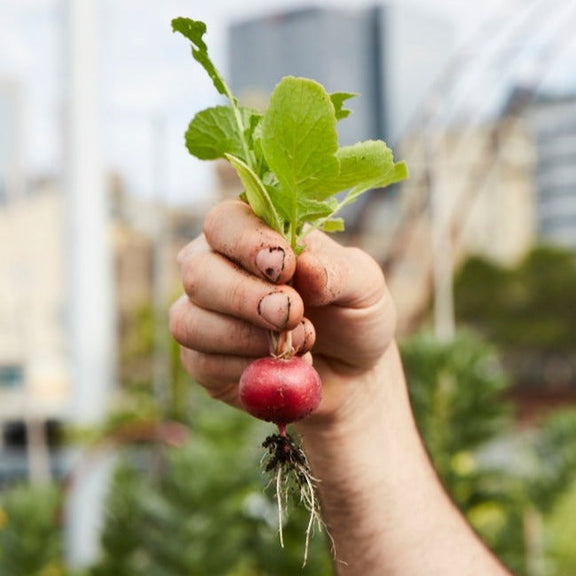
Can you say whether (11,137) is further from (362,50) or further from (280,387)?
(362,50)

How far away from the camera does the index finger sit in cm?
89

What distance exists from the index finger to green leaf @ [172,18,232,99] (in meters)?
0.13

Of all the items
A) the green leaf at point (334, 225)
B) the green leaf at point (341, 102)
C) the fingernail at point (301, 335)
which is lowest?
the fingernail at point (301, 335)

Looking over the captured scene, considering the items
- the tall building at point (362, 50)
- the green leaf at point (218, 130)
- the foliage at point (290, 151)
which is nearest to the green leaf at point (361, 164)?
the foliage at point (290, 151)

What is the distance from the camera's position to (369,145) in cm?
95

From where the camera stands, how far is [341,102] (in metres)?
1.06

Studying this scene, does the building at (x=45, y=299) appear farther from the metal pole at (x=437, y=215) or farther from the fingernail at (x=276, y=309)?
the fingernail at (x=276, y=309)

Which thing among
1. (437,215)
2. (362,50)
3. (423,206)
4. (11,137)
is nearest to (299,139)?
(11,137)

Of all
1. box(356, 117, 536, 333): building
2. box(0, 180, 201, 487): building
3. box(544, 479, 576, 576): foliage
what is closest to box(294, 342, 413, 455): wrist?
box(544, 479, 576, 576): foliage

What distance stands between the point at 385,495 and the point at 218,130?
61 cm

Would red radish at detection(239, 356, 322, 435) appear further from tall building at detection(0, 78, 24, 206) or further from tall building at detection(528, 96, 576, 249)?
tall building at detection(528, 96, 576, 249)

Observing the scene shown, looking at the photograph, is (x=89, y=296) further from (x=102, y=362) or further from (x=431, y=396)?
(x=431, y=396)

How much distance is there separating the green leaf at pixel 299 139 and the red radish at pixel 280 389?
14 cm

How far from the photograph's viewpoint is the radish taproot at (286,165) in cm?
87
